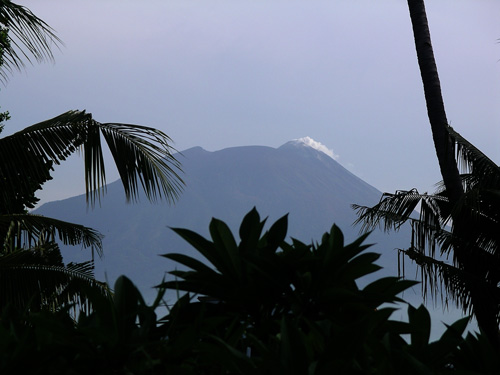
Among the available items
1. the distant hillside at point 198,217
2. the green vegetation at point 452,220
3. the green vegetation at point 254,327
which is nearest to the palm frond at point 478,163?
the green vegetation at point 452,220

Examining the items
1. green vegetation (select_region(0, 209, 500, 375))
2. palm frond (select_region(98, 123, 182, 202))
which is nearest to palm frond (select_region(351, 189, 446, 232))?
palm frond (select_region(98, 123, 182, 202))

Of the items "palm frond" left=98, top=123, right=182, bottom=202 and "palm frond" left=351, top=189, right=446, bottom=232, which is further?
"palm frond" left=351, top=189, right=446, bottom=232

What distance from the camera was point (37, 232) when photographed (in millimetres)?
6684

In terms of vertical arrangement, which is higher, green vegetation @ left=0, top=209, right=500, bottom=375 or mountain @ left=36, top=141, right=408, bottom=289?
mountain @ left=36, top=141, right=408, bottom=289

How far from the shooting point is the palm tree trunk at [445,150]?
813 centimetres

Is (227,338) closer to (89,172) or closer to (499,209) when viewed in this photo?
(89,172)

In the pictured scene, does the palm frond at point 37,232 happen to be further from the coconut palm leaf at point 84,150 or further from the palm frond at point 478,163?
the palm frond at point 478,163

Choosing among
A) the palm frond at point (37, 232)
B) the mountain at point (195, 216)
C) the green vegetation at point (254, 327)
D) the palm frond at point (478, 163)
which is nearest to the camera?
the green vegetation at point (254, 327)

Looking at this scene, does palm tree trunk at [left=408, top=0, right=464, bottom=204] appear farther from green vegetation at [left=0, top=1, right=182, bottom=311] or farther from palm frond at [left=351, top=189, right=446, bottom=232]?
green vegetation at [left=0, top=1, right=182, bottom=311]

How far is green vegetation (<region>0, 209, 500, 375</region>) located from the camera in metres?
1.53

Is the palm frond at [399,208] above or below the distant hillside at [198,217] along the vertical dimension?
below

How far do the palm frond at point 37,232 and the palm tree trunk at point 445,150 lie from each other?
14.9ft

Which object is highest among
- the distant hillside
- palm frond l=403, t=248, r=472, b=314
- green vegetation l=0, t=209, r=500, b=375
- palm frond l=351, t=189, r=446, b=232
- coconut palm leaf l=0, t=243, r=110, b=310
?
the distant hillside

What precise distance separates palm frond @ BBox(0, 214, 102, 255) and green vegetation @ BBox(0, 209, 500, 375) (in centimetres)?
480
